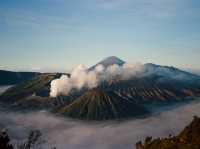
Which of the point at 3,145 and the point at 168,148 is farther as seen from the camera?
the point at 168,148

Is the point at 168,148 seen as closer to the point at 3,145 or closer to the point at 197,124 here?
the point at 197,124

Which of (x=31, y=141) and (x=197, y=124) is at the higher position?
(x=31, y=141)

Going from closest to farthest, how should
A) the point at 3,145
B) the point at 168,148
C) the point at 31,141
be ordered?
1. the point at 3,145
2. the point at 31,141
3. the point at 168,148

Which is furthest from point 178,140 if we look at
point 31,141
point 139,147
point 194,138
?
point 31,141

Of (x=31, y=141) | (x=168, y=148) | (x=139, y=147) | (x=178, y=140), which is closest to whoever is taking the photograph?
(x=31, y=141)

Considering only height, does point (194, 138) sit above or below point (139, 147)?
above

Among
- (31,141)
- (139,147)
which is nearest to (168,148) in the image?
(139,147)

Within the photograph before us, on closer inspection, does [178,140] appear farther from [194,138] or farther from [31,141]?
[31,141]

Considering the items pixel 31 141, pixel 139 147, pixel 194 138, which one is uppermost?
pixel 31 141

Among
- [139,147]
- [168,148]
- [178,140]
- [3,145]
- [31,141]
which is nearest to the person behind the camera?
[3,145]
